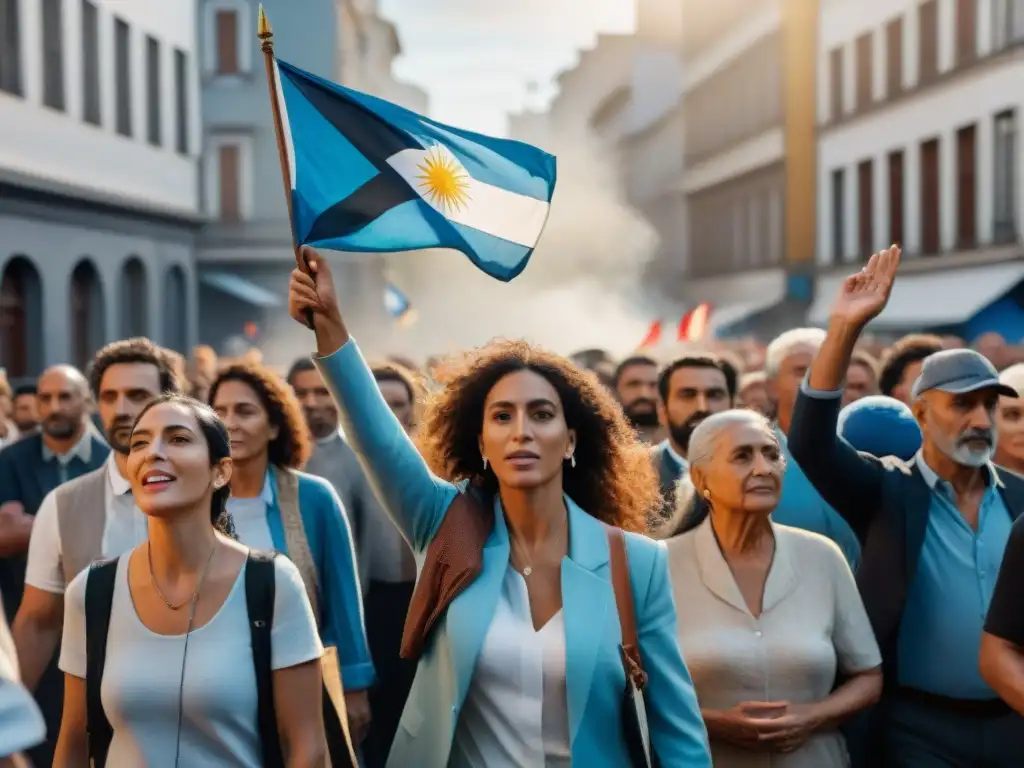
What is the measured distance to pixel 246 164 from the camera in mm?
50781

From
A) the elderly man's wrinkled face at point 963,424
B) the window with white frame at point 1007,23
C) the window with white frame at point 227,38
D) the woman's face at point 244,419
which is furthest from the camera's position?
the window with white frame at point 227,38

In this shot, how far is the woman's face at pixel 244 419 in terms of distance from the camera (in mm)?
7086

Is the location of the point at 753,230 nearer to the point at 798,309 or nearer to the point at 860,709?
the point at 798,309

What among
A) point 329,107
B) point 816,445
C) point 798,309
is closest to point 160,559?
point 329,107

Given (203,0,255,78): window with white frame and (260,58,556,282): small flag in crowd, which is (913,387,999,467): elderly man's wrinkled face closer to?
(260,58,556,282): small flag in crowd

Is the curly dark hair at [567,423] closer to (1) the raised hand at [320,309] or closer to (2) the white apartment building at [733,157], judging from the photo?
(1) the raised hand at [320,309]

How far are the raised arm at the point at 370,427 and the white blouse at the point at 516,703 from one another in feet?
1.26

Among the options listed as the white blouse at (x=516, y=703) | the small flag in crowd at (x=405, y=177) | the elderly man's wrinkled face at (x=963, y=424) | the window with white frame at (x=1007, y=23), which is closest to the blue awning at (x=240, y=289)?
the window with white frame at (x=1007, y=23)

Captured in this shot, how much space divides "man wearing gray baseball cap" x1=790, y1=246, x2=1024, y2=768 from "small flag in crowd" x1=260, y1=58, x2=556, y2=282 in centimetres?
108

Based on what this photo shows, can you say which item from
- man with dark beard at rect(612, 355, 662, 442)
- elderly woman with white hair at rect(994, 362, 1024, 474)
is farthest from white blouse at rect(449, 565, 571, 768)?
man with dark beard at rect(612, 355, 662, 442)

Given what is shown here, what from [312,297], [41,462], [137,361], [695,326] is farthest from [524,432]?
[695,326]

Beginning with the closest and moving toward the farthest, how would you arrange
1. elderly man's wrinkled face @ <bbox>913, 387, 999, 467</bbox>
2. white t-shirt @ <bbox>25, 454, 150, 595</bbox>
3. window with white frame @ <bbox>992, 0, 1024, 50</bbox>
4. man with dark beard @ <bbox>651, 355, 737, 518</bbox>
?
white t-shirt @ <bbox>25, 454, 150, 595</bbox>, elderly man's wrinkled face @ <bbox>913, 387, 999, 467</bbox>, man with dark beard @ <bbox>651, 355, 737, 518</bbox>, window with white frame @ <bbox>992, 0, 1024, 50</bbox>

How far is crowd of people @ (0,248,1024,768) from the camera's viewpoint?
4602 millimetres

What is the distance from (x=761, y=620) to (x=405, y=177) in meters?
1.79
